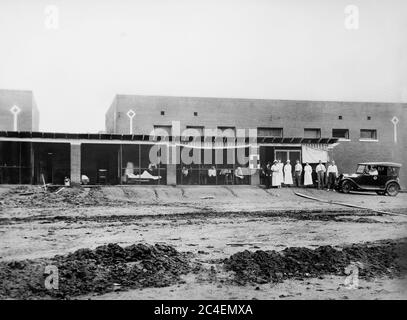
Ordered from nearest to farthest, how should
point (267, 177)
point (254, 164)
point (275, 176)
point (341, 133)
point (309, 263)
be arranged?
point (309, 263)
point (275, 176)
point (267, 177)
point (254, 164)
point (341, 133)

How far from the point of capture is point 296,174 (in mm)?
17406

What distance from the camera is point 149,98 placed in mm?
22766

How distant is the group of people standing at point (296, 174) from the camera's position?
1641 centimetres

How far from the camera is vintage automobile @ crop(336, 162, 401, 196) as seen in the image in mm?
14836

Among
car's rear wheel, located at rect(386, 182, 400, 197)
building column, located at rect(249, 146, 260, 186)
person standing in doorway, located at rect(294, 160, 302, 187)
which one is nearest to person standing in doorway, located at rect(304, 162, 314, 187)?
person standing in doorway, located at rect(294, 160, 302, 187)

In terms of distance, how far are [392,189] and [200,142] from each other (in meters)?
7.32

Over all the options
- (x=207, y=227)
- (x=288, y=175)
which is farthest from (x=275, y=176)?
(x=207, y=227)

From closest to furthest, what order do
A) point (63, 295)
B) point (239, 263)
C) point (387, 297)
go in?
point (63, 295) < point (387, 297) < point (239, 263)

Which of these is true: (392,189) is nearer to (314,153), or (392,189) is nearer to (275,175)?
(275,175)

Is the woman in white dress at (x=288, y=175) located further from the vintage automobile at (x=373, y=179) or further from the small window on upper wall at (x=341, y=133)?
the small window on upper wall at (x=341, y=133)

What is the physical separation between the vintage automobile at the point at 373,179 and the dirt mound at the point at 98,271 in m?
9.49
